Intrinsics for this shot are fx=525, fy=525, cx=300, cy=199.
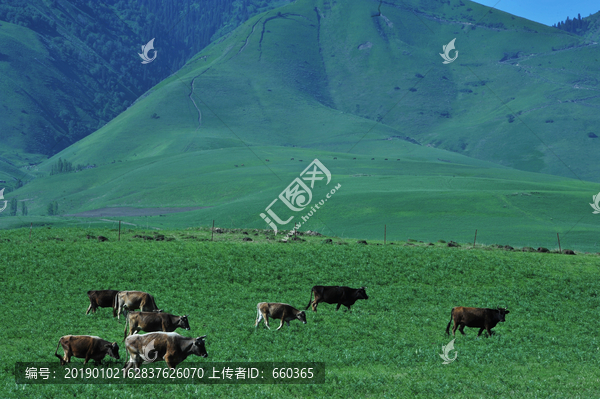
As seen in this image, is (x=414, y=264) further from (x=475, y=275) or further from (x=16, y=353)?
(x=16, y=353)

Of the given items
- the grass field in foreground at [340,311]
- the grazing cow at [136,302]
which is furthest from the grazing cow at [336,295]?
the grazing cow at [136,302]

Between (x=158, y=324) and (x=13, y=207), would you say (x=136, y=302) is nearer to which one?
(x=158, y=324)

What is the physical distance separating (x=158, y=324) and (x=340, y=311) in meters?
12.4

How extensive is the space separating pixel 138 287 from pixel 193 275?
171 inches

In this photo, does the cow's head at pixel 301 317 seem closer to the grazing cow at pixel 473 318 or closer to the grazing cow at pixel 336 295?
the grazing cow at pixel 336 295

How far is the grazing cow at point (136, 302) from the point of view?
2797 centimetres

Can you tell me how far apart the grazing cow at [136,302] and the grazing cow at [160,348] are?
7.82 meters

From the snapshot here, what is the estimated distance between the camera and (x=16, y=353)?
2228 cm

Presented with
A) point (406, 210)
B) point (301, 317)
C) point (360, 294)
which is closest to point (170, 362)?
point (301, 317)

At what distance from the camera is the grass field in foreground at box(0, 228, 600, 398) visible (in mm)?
21688

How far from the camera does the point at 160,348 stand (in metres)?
20.3

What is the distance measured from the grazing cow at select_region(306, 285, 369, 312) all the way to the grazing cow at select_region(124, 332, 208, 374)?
12.0 metres

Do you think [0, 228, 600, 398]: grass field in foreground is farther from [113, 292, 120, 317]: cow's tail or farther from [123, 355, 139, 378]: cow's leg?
[123, 355, 139, 378]: cow's leg

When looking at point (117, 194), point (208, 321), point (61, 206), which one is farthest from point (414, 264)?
point (61, 206)
